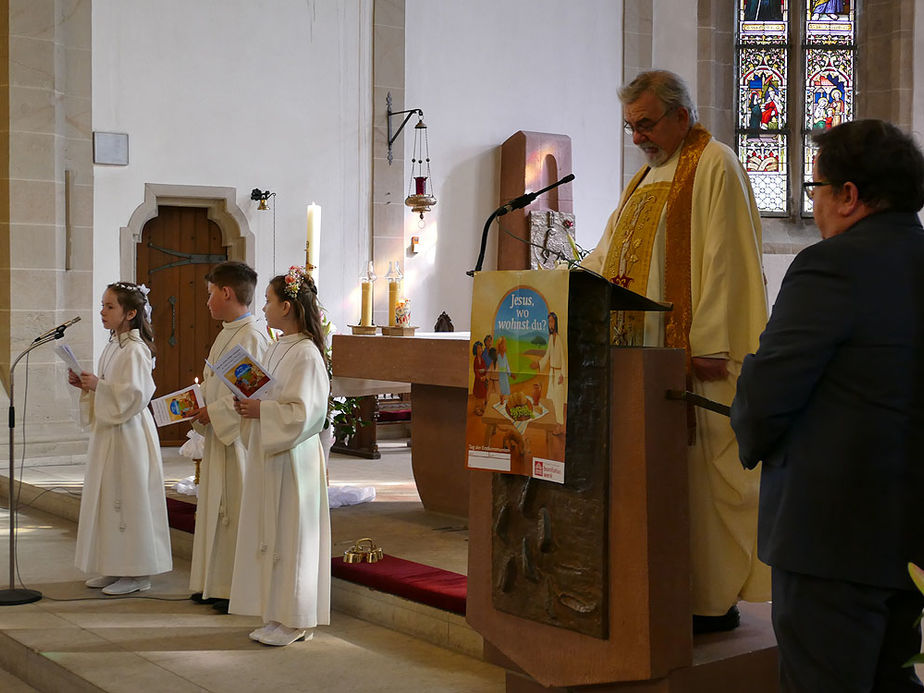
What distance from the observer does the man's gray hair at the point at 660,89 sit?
3.43 metres

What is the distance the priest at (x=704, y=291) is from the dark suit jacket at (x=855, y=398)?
3.47ft

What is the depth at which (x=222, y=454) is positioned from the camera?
5.02m

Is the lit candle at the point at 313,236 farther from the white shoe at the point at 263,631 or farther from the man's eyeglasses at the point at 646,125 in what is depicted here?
the man's eyeglasses at the point at 646,125

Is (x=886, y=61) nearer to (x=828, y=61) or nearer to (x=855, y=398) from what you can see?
(x=828, y=61)

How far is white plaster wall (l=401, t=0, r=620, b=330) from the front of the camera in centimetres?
1085

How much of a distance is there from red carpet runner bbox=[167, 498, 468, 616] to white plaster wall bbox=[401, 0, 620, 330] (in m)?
5.76

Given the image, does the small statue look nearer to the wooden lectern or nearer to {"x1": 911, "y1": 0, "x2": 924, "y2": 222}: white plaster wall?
{"x1": 911, "y1": 0, "x2": 924, "y2": 222}: white plaster wall

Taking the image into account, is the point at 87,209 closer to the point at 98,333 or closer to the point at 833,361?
the point at 98,333

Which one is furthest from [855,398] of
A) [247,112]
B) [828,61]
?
[828,61]

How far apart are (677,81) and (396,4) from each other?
7716 millimetres

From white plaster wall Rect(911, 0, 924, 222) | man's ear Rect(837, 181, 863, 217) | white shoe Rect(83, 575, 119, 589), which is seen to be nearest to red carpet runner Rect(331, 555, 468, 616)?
white shoe Rect(83, 575, 119, 589)

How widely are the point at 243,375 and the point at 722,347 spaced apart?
76.8 inches

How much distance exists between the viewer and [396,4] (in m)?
10.7

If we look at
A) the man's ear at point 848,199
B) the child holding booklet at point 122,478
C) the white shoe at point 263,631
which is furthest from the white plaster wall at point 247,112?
the man's ear at point 848,199
